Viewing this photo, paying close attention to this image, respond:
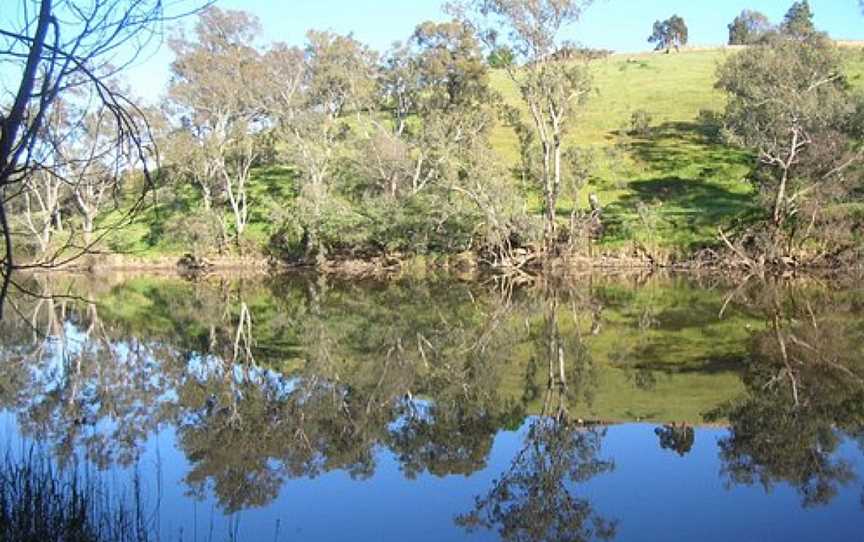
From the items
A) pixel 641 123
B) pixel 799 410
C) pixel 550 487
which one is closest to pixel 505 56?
pixel 641 123

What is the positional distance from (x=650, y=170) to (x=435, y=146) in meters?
14.4

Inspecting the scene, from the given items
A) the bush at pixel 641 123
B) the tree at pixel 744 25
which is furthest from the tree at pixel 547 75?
the tree at pixel 744 25

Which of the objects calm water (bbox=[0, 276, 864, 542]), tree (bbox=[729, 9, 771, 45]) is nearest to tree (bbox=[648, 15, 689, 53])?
tree (bbox=[729, 9, 771, 45])

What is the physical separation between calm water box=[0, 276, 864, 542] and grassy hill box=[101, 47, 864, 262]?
1495 centimetres

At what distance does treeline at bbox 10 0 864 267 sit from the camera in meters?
33.2

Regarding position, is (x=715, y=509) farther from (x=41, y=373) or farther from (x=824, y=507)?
(x=41, y=373)

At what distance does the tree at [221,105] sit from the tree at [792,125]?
24.8 m

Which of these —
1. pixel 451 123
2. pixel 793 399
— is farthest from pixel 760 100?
pixel 793 399

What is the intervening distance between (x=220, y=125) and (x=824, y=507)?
41.5 metres

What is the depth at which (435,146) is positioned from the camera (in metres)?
41.8

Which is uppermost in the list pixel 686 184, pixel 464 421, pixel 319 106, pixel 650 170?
pixel 319 106

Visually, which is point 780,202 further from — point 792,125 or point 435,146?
point 435,146

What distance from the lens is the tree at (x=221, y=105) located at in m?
44.9

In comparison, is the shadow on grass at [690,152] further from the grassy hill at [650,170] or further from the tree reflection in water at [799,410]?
the tree reflection in water at [799,410]
